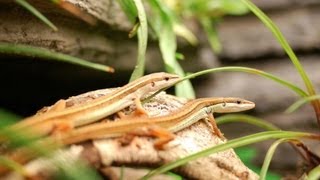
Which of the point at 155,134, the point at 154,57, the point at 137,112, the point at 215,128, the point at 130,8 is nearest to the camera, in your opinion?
the point at 155,134

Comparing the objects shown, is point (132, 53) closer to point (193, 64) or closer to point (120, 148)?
point (193, 64)

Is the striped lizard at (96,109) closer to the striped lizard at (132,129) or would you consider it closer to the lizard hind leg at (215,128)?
the striped lizard at (132,129)

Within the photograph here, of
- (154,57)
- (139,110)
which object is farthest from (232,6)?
(139,110)

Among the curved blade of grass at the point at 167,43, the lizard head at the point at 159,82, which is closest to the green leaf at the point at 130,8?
the curved blade of grass at the point at 167,43

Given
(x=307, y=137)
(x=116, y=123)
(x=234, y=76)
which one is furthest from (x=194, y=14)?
(x=116, y=123)

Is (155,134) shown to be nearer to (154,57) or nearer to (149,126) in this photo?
(149,126)

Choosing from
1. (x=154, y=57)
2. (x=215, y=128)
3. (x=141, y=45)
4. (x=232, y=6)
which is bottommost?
(x=154, y=57)

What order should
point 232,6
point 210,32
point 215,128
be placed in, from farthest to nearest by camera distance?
point 210,32 → point 232,6 → point 215,128

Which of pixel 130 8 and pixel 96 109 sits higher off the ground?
pixel 130 8

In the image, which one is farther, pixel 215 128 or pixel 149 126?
pixel 215 128
